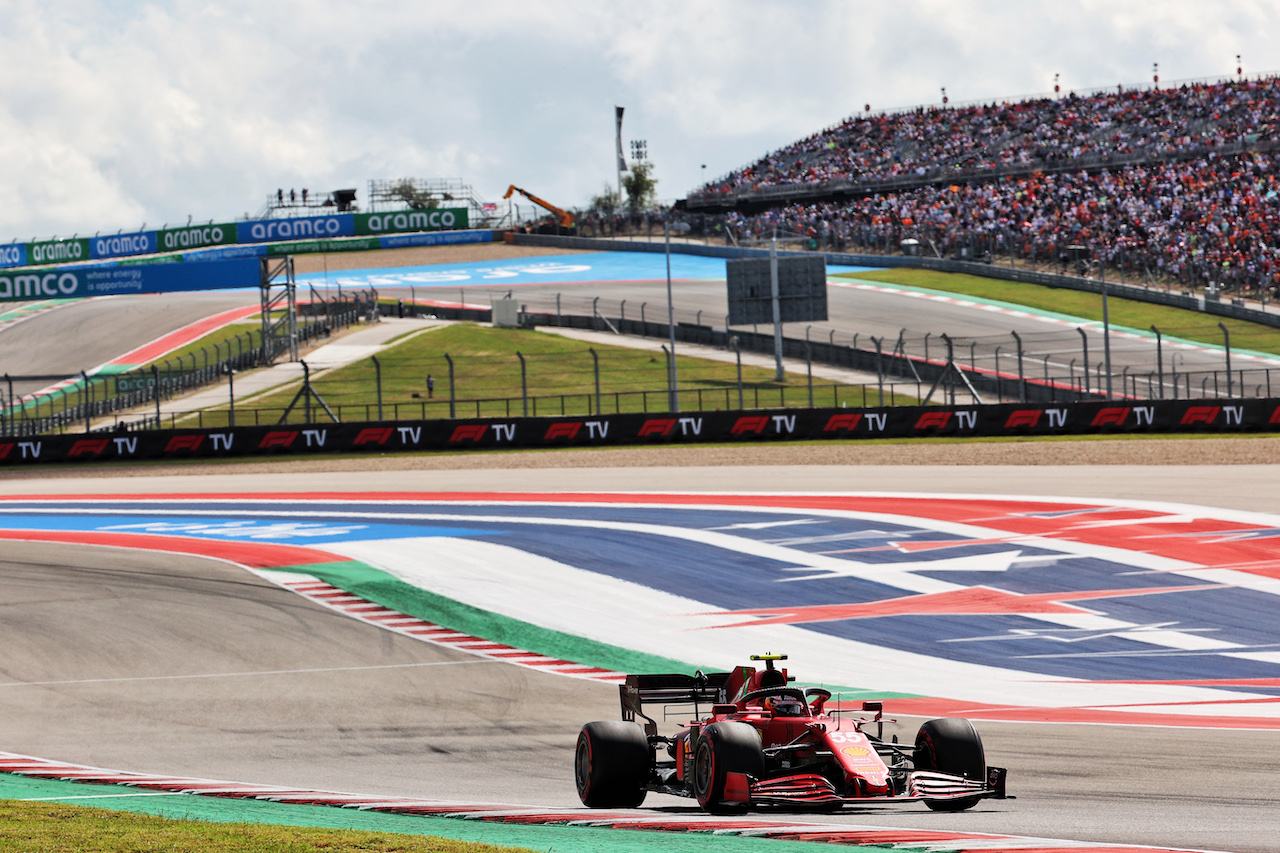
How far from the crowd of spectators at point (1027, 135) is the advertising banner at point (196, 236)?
34579 millimetres

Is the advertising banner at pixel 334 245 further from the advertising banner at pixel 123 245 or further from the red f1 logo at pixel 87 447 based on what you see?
the red f1 logo at pixel 87 447

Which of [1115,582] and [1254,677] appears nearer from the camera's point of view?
[1254,677]

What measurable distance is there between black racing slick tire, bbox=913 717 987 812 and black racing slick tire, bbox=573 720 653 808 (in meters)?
1.80

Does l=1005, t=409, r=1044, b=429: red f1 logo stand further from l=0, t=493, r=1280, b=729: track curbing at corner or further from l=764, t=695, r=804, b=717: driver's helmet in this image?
l=764, t=695, r=804, b=717: driver's helmet

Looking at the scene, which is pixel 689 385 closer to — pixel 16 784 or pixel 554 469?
pixel 554 469

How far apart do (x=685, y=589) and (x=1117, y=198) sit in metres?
45.6

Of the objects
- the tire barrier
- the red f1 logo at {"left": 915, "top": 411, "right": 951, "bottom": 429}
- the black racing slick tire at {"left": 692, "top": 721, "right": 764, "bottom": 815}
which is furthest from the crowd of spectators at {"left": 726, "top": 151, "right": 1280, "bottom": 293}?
the black racing slick tire at {"left": 692, "top": 721, "right": 764, "bottom": 815}

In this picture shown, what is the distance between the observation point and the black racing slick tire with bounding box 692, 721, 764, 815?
25.7ft

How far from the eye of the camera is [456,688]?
47.2ft

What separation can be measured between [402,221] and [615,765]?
6372cm

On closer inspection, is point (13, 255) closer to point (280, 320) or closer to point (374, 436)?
point (280, 320)

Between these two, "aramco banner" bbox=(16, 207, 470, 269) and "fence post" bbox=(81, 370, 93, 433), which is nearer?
"fence post" bbox=(81, 370, 93, 433)

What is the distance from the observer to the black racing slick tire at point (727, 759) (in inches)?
309

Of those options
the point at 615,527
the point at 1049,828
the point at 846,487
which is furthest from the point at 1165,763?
the point at 846,487
